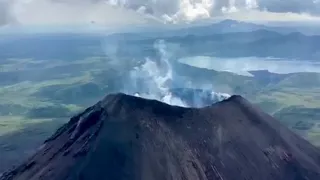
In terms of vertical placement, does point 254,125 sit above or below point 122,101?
below

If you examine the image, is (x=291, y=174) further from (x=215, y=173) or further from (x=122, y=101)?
(x=122, y=101)

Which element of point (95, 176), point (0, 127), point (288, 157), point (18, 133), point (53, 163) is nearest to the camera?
point (95, 176)

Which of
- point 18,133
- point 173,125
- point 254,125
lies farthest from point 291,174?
point 18,133

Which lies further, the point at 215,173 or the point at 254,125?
the point at 254,125

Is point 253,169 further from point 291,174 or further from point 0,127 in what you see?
point 0,127

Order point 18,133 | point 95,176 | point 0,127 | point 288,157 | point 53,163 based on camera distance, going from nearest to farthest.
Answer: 1. point 95,176
2. point 53,163
3. point 288,157
4. point 18,133
5. point 0,127

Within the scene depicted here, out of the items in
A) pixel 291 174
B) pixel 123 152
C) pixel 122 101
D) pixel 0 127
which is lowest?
pixel 0 127

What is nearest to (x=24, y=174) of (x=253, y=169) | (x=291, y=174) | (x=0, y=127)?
(x=253, y=169)
